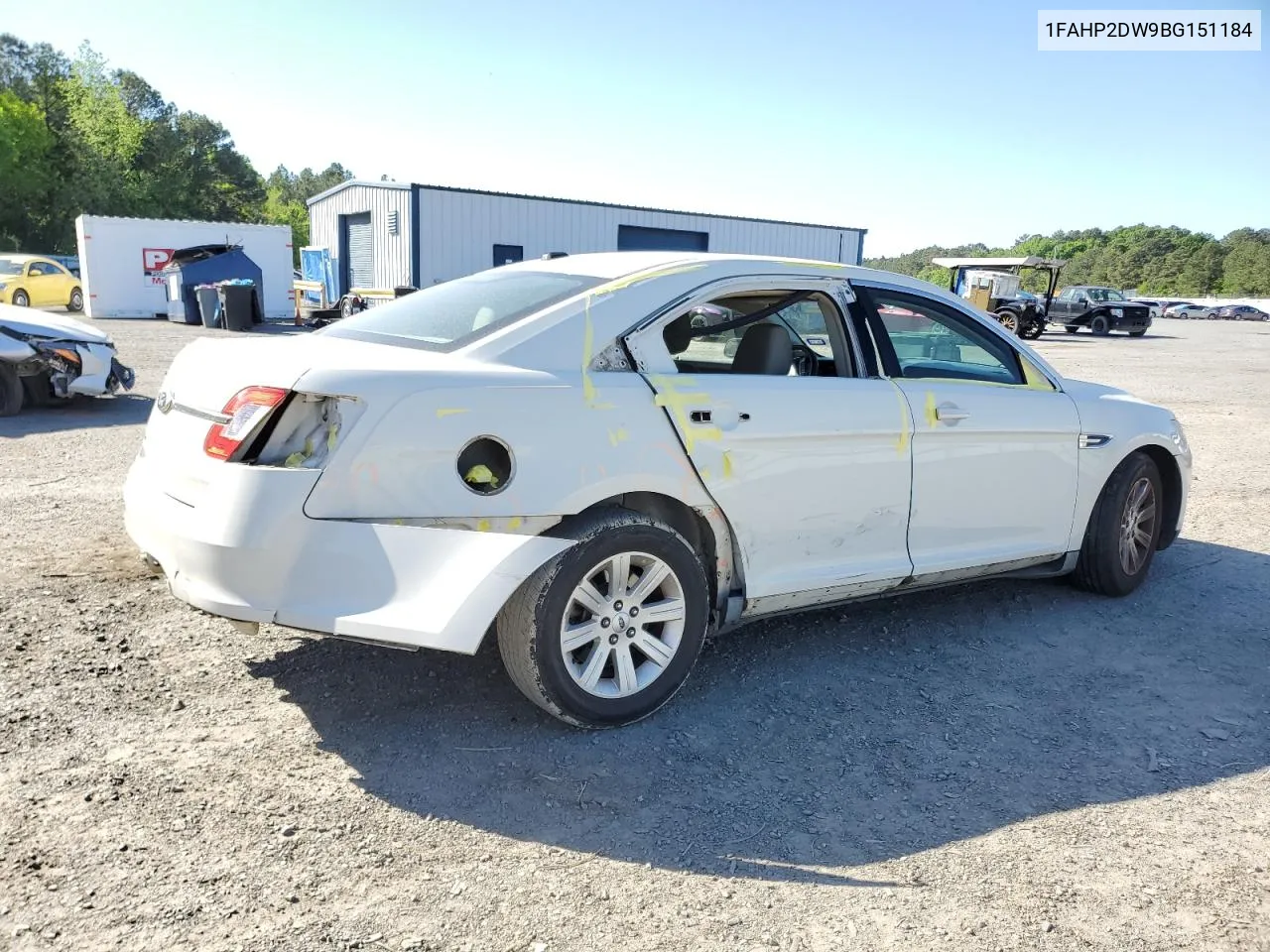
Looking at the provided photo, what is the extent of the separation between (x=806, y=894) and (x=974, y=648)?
2073 mm

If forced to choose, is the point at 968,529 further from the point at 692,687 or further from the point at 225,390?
the point at 225,390

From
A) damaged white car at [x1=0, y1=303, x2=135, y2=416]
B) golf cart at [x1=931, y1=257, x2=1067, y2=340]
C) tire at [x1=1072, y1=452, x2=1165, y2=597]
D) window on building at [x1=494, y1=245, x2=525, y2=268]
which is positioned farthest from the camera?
golf cart at [x1=931, y1=257, x2=1067, y2=340]

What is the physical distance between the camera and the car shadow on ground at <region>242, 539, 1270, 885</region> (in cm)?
282

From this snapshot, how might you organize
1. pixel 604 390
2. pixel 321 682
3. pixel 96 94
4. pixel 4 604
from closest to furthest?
1. pixel 604 390
2. pixel 321 682
3. pixel 4 604
4. pixel 96 94

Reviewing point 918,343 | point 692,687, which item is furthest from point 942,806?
point 918,343

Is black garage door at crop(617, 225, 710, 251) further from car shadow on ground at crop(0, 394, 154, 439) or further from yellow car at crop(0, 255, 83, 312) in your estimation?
car shadow on ground at crop(0, 394, 154, 439)

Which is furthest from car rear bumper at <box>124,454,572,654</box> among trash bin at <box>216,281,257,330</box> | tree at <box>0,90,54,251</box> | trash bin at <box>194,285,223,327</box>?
tree at <box>0,90,54,251</box>

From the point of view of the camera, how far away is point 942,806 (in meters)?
2.96

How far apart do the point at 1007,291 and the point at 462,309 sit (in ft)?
104

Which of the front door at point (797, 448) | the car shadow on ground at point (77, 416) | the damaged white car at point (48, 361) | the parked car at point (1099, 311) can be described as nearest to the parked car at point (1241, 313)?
the parked car at point (1099, 311)

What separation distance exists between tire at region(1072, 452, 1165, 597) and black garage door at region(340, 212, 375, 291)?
82.4 feet

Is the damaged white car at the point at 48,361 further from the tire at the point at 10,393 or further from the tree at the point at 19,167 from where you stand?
the tree at the point at 19,167

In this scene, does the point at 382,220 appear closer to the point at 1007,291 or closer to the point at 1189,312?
the point at 1007,291

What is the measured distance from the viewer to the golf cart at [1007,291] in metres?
31.0
